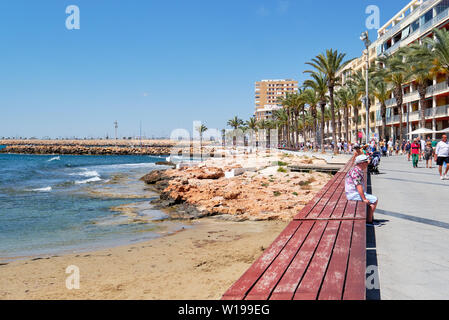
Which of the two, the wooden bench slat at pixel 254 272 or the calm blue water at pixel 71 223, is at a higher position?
the wooden bench slat at pixel 254 272

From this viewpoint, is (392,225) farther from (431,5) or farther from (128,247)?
(431,5)

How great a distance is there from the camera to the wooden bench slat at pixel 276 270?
284cm

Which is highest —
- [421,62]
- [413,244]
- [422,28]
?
[422,28]

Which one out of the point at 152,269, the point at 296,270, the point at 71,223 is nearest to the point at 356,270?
the point at 296,270

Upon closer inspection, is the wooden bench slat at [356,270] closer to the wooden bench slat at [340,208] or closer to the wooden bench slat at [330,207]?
the wooden bench slat at [340,208]

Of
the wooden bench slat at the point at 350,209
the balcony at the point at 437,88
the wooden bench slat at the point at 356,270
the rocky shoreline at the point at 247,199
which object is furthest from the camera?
the balcony at the point at 437,88

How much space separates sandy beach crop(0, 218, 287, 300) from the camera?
5.52m

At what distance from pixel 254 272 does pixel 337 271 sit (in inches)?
30.2

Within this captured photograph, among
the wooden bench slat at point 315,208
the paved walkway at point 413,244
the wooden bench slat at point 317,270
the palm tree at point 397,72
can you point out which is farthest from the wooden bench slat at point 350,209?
the palm tree at point 397,72

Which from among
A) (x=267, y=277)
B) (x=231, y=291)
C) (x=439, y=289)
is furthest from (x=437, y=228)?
(x=231, y=291)

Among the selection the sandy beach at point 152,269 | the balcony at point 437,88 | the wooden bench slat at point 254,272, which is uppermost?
the balcony at point 437,88

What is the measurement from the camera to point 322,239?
440 cm

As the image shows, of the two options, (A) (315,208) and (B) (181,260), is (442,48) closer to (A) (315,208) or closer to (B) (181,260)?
(A) (315,208)

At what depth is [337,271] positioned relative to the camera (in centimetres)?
326
